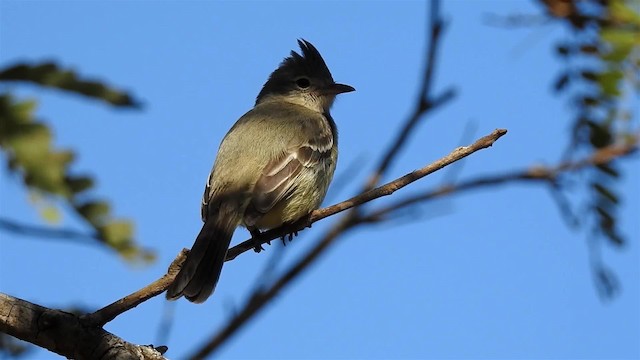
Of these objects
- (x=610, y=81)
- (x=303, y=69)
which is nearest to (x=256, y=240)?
(x=303, y=69)

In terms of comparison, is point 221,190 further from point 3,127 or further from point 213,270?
point 3,127

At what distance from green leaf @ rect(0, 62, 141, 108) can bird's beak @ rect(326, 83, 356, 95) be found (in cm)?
649

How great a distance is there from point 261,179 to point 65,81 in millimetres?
4596

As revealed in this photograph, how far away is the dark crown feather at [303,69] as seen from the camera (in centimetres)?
803

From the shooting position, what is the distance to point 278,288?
117cm

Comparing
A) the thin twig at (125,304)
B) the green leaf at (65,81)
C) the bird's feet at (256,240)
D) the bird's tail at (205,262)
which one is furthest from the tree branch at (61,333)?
the green leaf at (65,81)

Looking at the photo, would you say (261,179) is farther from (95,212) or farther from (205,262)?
(95,212)

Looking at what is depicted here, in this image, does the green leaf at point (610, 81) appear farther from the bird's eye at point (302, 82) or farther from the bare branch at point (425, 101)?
the bird's eye at point (302, 82)

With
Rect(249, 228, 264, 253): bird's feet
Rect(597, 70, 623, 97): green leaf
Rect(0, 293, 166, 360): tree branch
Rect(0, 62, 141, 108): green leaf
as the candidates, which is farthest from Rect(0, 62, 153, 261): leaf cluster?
Rect(249, 228, 264, 253): bird's feet

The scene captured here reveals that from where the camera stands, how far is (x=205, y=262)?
5074 mm

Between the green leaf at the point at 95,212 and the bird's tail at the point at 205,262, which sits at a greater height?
the bird's tail at the point at 205,262

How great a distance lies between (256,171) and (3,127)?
486cm

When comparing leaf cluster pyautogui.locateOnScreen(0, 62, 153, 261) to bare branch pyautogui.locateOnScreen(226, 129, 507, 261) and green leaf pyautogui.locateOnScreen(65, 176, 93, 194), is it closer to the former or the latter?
green leaf pyautogui.locateOnScreen(65, 176, 93, 194)

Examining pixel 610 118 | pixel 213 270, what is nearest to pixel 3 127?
pixel 610 118
